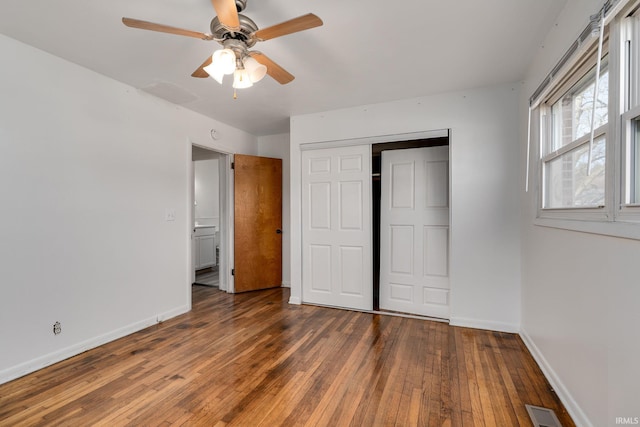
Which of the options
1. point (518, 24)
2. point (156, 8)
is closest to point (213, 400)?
point (156, 8)

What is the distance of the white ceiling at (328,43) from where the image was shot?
5.86 feet

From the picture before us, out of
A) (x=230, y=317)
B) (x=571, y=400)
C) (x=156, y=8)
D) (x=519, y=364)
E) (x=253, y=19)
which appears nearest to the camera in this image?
(x=571, y=400)

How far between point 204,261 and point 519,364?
17.1ft

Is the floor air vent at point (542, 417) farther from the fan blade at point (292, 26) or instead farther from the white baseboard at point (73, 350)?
the white baseboard at point (73, 350)

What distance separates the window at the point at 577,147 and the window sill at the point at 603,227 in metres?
0.11

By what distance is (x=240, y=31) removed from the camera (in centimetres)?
172

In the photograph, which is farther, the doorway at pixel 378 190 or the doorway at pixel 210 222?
the doorway at pixel 210 222

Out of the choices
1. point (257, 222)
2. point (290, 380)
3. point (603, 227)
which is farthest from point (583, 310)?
point (257, 222)

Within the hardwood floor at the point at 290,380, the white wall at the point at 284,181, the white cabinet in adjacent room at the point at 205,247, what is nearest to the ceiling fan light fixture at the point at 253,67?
the hardwood floor at the point at 290,380

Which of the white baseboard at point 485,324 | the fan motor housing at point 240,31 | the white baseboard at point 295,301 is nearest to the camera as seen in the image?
the fan motor housing at point 240,31

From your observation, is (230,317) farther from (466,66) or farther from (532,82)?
(532,82)

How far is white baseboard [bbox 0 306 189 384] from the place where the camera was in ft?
6.72

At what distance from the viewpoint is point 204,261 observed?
5.73 m

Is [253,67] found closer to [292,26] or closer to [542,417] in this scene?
[292,26]
